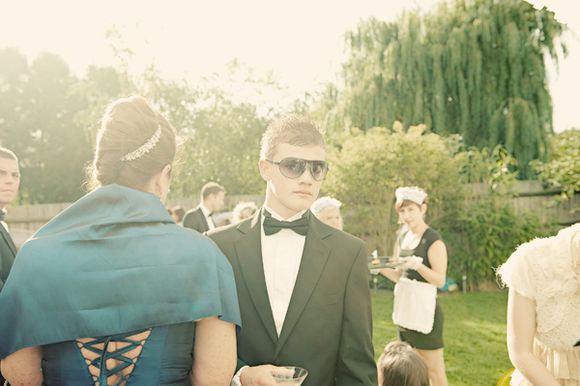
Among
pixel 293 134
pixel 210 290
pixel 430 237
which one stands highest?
pixel 293 134

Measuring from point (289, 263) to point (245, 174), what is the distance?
18.3 meters

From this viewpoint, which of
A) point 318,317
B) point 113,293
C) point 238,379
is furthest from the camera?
point 318,317

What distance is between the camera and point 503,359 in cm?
727

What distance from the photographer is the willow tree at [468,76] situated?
16609 millimetres

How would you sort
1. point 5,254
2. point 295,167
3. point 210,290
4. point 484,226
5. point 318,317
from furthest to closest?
point 484,226
point 5,254
point 295,167
point 318,317
point 210,290

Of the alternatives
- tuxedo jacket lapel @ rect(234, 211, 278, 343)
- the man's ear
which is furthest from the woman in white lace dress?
the man's ear

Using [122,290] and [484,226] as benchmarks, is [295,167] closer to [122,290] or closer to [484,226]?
[122,290]

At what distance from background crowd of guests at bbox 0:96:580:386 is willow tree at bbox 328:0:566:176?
14.5m

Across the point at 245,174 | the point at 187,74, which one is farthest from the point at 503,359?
the point at 187,74

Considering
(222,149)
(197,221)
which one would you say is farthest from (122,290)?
(222,149)

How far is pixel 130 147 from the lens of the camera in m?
1.91

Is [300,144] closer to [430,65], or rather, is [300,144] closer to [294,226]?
[294,226]

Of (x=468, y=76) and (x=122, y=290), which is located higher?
(x=468, y=76)

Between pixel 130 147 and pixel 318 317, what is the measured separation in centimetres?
116
